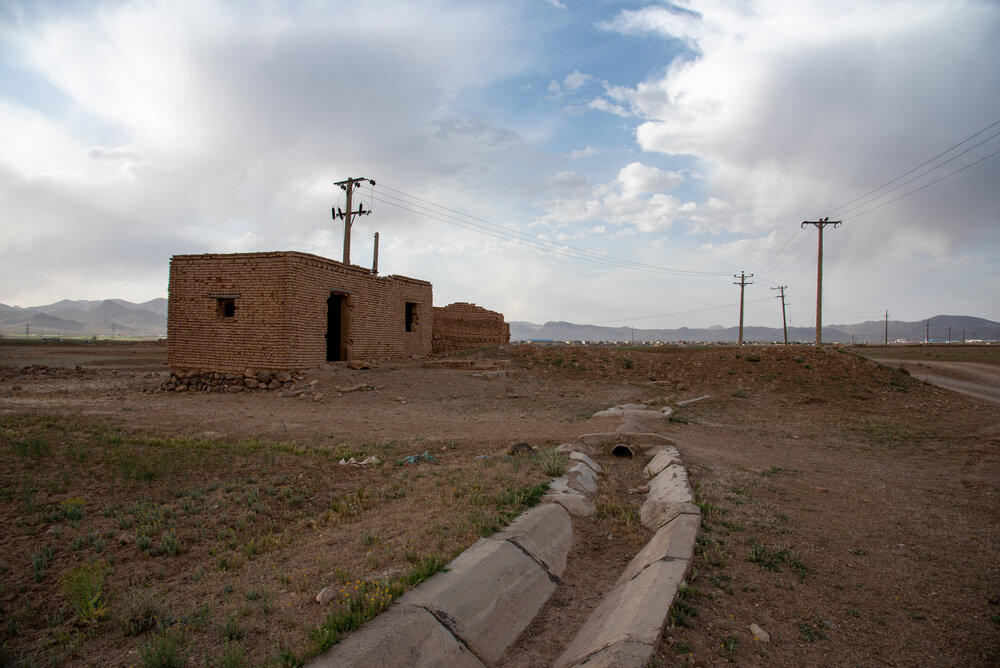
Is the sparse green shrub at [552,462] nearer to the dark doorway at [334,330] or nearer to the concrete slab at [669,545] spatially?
the concrete slab at [669,545]

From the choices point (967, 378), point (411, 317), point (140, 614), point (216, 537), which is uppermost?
point (411, 317)

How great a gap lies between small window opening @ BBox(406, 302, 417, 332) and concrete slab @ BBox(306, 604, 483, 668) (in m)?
18.5

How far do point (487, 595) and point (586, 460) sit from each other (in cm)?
382

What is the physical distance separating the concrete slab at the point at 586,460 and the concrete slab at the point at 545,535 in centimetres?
193

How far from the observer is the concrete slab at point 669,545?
158 inches

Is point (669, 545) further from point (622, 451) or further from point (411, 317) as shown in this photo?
point (411, 317)

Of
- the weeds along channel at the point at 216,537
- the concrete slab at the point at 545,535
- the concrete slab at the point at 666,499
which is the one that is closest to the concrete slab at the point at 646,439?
the concrete slab at the point at 666,499

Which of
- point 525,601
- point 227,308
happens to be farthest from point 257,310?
point 525,601

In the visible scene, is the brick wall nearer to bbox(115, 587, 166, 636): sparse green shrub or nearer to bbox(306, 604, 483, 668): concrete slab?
bbox(115, 587, 166, 636): sparse green shrub

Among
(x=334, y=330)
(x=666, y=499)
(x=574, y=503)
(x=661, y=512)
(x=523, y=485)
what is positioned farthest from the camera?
(x=334, y=330)

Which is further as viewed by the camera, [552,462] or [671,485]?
[552,462]

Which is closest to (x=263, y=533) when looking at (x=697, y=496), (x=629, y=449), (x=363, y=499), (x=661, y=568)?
(x=363, y=499)

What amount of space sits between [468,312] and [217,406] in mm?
14506

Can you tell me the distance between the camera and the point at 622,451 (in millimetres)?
8008
